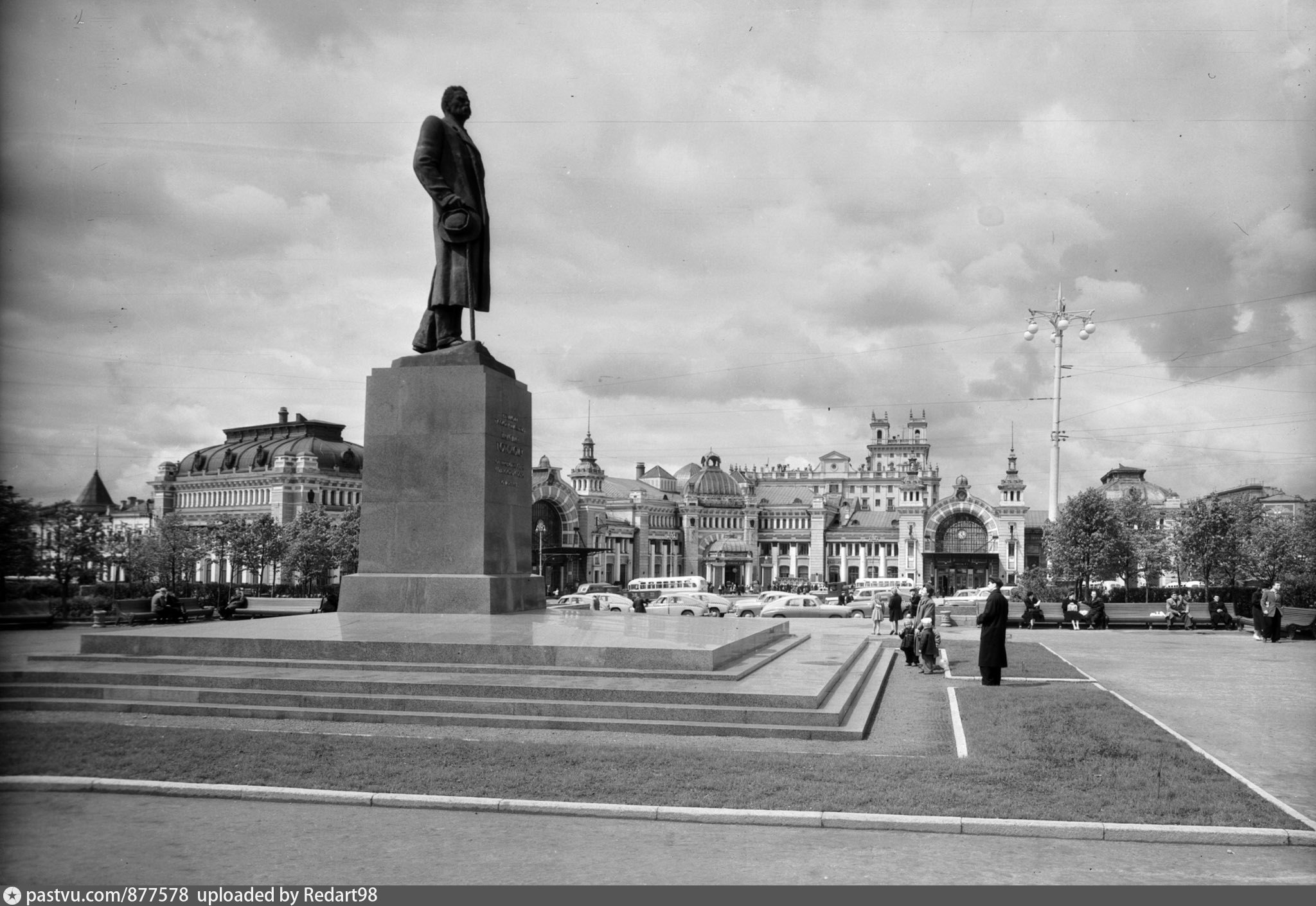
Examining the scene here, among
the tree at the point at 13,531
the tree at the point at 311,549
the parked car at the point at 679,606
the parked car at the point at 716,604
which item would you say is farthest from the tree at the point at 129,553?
the parked car at the point at 716,604

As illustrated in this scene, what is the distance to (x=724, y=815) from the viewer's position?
783cm

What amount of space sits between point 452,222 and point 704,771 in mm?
10909

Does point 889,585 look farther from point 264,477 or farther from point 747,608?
point 264,477

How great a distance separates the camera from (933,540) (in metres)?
109

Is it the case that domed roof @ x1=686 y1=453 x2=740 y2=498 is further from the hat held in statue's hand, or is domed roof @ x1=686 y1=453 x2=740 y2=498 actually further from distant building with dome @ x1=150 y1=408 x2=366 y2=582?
the hat held in statue's hand

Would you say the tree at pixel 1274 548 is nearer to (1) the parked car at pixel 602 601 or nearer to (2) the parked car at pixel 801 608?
(2) the parked car at pixel 801 608

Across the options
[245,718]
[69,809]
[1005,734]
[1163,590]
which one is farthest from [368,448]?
[1163,590]

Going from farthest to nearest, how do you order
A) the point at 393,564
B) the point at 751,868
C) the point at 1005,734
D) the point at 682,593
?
the point at 682,593
the point at 393,564
the point at 1005,734
the point at 751,868

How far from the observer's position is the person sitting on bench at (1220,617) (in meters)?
36.4

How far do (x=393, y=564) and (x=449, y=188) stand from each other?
241 inches

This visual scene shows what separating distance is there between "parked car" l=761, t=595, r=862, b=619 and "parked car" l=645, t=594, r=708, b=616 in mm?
2927

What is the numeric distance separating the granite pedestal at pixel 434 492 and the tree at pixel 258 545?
200 feet

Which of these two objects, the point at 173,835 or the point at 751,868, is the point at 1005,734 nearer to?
the point at 751,868

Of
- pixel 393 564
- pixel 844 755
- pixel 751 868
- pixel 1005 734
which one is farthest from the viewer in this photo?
pixel 393 564
